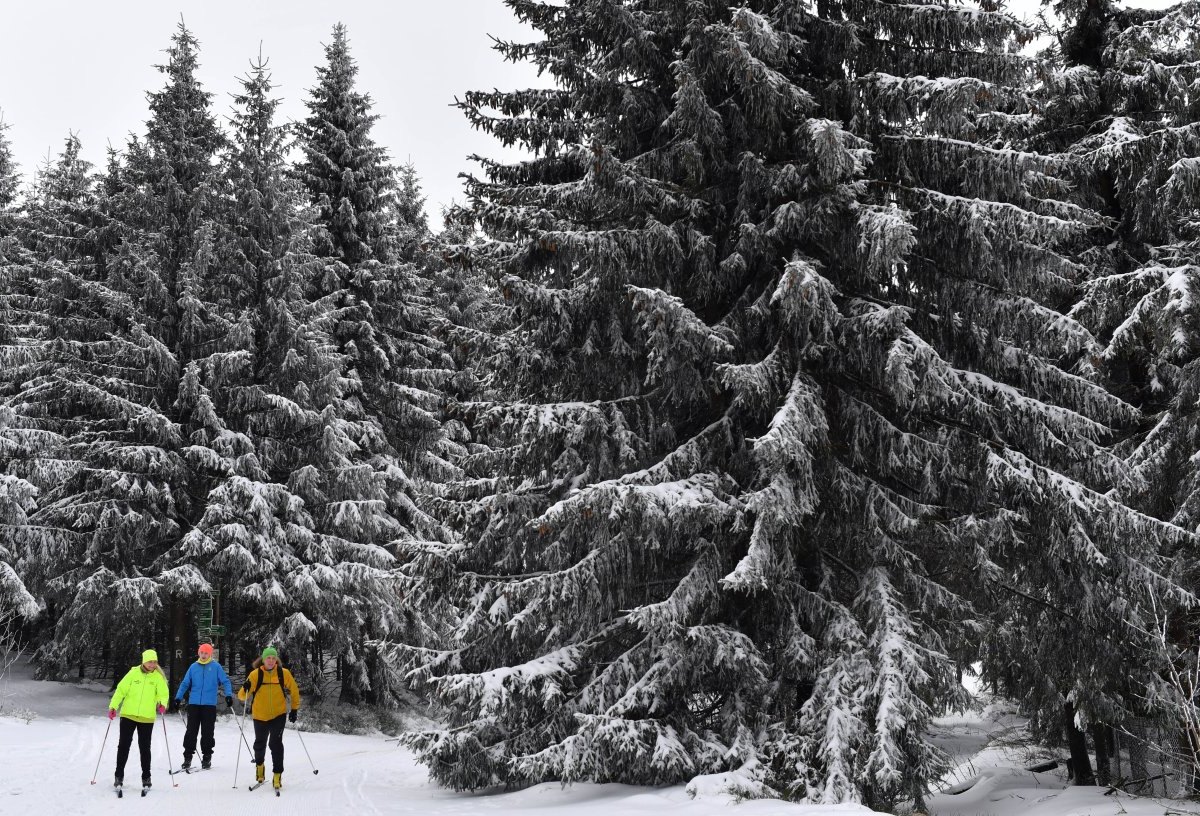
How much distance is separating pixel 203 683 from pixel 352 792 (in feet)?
9.28

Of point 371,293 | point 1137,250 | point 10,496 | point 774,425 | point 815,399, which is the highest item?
point 371,293

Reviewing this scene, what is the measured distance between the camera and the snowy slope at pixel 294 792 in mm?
8133

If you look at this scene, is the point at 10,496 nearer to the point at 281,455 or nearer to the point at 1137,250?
the point at 281,455

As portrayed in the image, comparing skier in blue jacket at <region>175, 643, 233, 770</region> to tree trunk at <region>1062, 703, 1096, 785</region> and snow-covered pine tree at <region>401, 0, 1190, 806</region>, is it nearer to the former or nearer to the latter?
snow-covered pine tree at <region>401, 0, 1190, 806</region>

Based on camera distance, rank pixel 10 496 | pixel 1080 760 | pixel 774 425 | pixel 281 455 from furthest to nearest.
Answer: pixel 281 455
pixel 10 496
pixel 1080 760
pixel 774 425

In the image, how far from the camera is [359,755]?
14664mm

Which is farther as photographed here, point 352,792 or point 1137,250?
point 1137,250

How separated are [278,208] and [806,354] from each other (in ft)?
49.7

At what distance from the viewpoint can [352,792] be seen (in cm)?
1012

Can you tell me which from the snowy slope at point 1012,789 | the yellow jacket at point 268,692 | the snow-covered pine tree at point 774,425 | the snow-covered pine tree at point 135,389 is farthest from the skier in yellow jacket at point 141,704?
the snowy slope at point 1012,789

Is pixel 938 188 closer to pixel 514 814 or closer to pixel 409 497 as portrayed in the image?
pixel 514 814

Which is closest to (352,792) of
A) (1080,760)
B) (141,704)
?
(141,704)

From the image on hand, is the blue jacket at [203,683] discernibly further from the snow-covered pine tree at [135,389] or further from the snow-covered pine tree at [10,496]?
the snow-covered pine tree at [10,496]

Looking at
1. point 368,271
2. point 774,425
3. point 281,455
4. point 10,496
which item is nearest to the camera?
point 774,425
